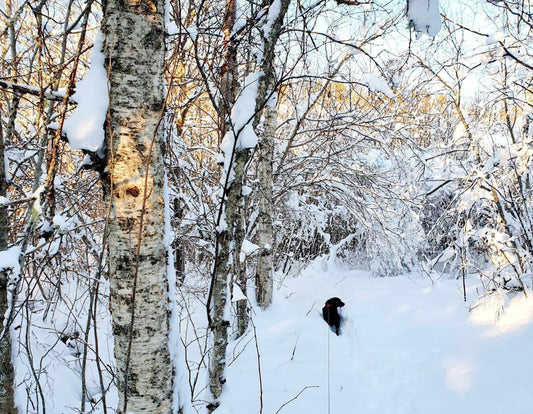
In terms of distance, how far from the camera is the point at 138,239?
132 cm

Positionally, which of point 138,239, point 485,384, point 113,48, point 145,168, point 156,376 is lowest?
point 485,384

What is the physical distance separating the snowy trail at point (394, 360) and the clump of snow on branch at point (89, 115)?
2.10 meters

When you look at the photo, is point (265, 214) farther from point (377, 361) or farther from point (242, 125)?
point (242, 125)

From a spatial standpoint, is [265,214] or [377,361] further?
[265,214]

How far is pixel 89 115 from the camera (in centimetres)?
127

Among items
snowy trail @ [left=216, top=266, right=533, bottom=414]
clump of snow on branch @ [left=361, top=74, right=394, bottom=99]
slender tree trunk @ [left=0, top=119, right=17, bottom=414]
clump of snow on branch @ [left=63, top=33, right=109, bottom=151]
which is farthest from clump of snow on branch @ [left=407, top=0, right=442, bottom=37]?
slender tree trunk @ [left=0, top=119, right=17, bottom=414]

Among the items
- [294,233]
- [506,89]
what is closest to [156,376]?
[506,89]

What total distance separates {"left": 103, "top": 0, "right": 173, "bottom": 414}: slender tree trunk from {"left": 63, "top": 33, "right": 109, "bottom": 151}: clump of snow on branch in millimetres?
35

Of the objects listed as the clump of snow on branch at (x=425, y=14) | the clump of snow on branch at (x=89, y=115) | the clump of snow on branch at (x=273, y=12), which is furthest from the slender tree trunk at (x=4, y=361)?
the clump of snow on branch at (x=425, y=14)

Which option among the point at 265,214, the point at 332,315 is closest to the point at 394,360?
the point at 332,315

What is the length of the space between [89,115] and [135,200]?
0.34m

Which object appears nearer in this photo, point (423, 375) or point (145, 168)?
point (145, 168)

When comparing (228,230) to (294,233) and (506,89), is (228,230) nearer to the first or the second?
(506,89)

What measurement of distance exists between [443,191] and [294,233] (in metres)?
3.47
